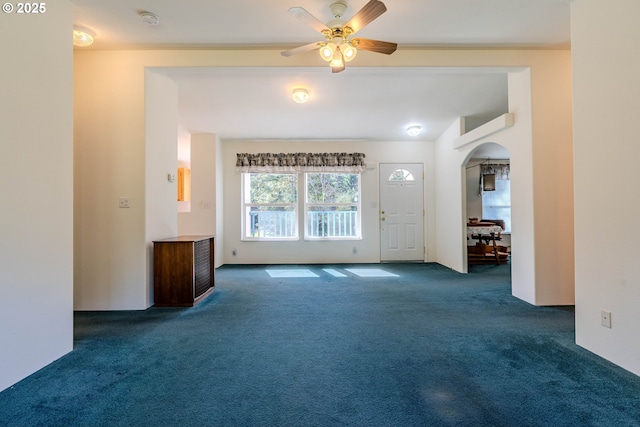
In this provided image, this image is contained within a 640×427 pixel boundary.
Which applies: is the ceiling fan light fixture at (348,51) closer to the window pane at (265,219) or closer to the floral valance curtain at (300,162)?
the floral valance curtain at (300,162)

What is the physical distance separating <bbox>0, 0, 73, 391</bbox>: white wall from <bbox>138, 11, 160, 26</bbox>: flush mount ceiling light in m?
0.50

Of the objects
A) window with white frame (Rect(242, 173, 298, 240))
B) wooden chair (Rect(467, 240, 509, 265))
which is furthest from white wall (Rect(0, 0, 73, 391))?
wooden chair (Rect(467, 240, 509, 265))

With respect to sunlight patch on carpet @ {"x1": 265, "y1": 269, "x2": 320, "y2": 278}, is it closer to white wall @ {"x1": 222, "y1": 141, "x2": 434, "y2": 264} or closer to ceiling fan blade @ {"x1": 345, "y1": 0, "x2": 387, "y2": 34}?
white wall @ {"x1": 222, "y1": 141, "x2": 434, "y2": 264}

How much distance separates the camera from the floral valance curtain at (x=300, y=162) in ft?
19.0

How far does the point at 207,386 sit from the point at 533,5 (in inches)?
142

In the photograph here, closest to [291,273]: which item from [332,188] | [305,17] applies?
[332,188]

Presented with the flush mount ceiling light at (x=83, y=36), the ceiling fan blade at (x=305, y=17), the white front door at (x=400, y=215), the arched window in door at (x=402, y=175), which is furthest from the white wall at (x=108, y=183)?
the arched window in door at (x=402, y=175)

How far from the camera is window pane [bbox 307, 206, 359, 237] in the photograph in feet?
19.5

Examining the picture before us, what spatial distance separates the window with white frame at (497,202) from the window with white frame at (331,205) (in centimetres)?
356

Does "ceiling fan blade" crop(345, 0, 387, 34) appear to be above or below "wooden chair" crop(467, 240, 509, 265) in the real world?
above

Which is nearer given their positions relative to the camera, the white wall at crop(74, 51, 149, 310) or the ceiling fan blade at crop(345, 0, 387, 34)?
the ceiling fan blade at crop(345, 0, 387, 34)

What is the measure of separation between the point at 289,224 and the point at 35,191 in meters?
4.26

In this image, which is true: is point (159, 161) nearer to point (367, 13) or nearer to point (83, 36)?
point (83, 36)

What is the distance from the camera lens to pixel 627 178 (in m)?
1.86
